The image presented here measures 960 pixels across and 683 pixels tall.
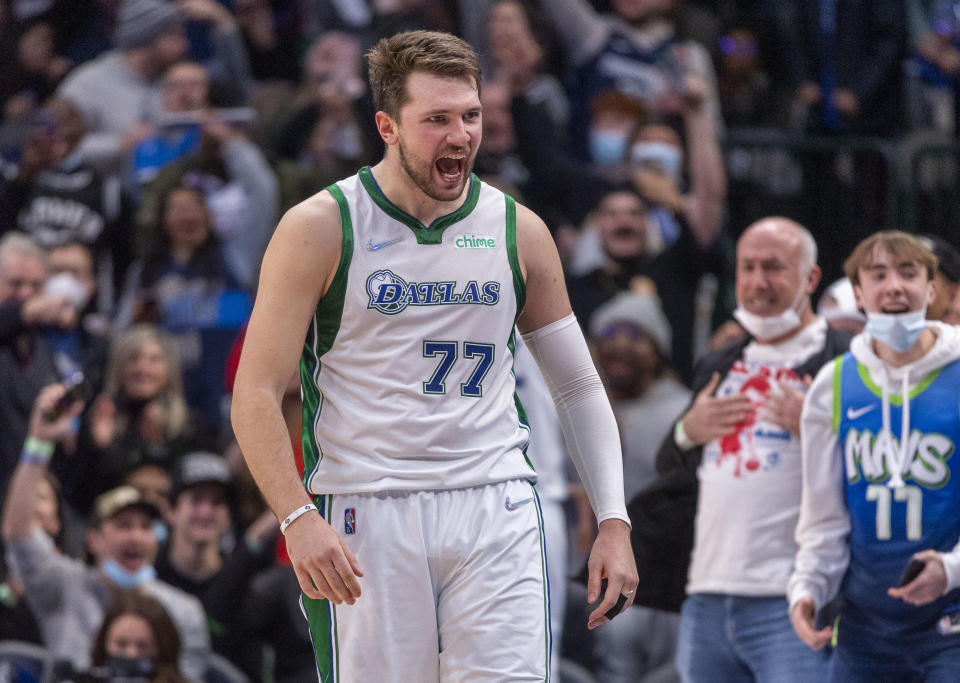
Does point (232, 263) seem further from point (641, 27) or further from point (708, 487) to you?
point (708, 487)

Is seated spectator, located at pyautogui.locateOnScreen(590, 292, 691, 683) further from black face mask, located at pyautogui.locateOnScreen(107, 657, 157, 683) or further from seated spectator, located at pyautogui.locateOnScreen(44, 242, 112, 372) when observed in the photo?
seated spectator, located at pyautogui.locateOnScreen(44, 242, 112, 372)

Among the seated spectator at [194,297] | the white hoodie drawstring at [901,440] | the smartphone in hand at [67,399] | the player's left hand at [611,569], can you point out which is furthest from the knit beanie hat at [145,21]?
the player's left hand at [611,569]

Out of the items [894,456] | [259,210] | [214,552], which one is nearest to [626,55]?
[259,210]

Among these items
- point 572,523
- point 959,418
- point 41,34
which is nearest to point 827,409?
point 959,418

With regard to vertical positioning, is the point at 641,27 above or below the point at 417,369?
above

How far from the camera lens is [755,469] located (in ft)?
18.3

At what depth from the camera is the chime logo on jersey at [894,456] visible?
16.2 feet

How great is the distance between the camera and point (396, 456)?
12.9 feet

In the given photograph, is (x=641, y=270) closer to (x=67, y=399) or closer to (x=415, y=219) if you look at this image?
(x=67, y=399)

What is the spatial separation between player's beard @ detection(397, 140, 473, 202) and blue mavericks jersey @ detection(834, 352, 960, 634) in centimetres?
185

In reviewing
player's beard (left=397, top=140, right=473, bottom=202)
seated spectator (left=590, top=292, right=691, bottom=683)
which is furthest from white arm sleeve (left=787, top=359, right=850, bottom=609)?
seated spectator (left=590, top=292, right=691, bottom=683)

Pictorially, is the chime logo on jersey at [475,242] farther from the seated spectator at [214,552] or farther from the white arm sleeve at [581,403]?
the seated spectator at [214,552]

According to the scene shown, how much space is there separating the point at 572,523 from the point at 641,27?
3.93 m

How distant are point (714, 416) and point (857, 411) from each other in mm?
696
